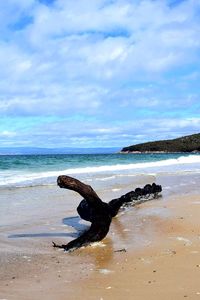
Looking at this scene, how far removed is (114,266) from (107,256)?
568 millimetres

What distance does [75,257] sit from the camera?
266 inches

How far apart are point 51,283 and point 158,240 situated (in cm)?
267

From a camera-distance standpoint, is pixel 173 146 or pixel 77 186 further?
pixel 173 146

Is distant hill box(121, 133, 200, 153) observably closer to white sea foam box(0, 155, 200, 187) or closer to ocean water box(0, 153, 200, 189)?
ocean water box(0, 153, 200, 189)

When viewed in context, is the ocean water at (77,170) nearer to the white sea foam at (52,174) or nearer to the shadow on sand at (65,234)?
the white sea foam at (52,174)

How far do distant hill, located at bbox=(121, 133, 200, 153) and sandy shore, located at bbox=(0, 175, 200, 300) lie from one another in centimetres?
11262

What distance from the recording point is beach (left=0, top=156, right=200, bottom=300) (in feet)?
16.9

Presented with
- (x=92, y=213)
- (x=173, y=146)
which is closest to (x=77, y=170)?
(x=92, y=213)

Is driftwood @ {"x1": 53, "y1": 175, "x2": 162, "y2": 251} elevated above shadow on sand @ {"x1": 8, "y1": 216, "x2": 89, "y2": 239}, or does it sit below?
above

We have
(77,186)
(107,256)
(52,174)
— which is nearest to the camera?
(107,256)

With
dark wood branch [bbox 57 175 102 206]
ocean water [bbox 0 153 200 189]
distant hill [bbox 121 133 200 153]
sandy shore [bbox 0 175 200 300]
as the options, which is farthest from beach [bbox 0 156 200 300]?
distant hill [bbox 121 133 200 153]

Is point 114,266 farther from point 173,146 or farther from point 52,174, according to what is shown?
point 173,146

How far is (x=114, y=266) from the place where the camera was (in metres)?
6.16

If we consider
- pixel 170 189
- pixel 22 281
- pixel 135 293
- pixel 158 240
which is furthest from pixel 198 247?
pixel 170 189
